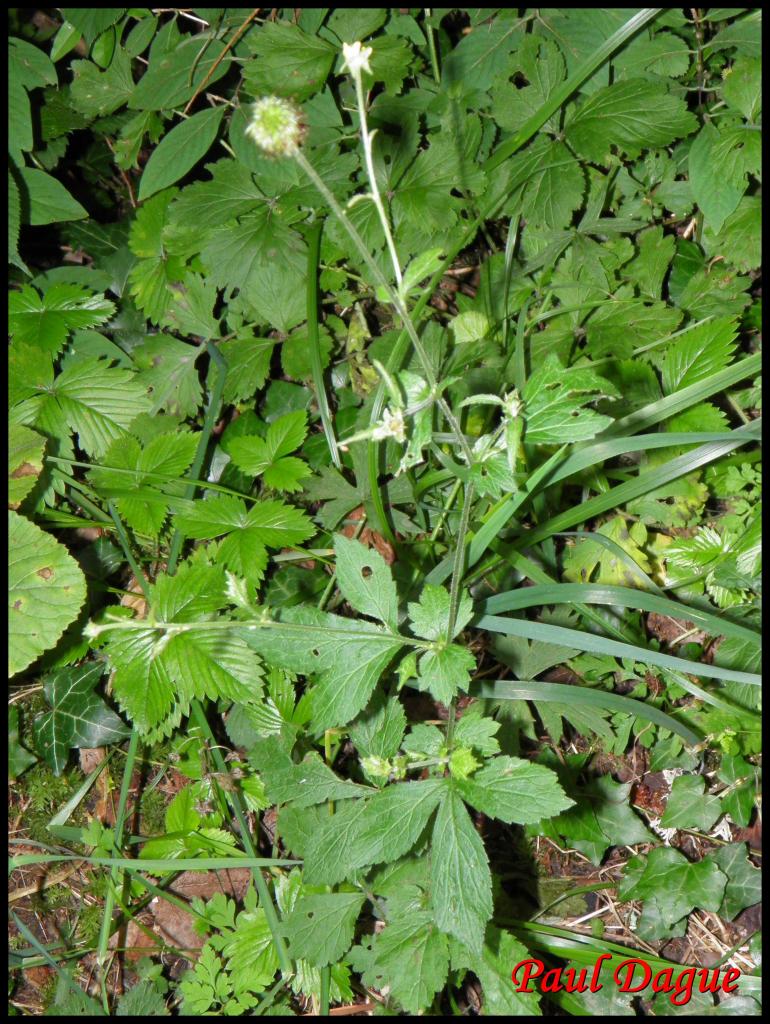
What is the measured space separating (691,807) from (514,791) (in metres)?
0.85

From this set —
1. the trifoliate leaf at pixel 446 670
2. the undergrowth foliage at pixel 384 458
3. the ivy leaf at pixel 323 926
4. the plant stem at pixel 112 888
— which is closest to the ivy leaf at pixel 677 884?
the undergrowth foliage at pixel 384 458

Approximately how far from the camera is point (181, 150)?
78.1 inches

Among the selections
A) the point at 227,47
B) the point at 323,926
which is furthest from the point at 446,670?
the point at 227,47

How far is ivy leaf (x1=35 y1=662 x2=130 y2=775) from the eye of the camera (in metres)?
2.02

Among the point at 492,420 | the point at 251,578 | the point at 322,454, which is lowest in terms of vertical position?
the point at 251,578

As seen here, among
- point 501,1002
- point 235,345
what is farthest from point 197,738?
point 235,345

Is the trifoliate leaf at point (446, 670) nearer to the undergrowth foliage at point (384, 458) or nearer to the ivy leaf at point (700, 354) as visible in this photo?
the undergrowth foliage at point (384, 458)

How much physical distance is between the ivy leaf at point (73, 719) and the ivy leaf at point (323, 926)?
0.72 metres

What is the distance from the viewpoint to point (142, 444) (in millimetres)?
2127

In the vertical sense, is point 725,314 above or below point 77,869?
above

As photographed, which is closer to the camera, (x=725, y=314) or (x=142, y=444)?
(x=725, y=314)

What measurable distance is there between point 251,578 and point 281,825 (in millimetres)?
618

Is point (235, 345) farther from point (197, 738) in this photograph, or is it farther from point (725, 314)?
point (725, 314)

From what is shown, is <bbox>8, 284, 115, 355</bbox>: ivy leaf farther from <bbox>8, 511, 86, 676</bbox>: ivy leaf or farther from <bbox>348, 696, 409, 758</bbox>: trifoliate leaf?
<bbox>348, 696, 409, 758</bbox>: trifoliate leaf
